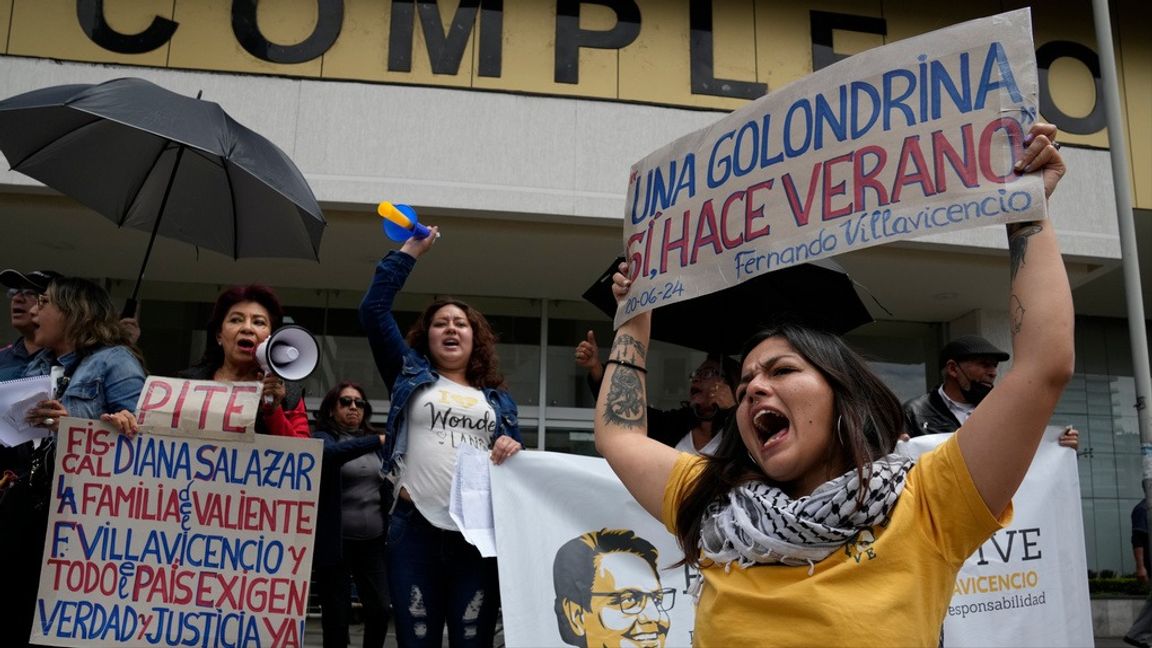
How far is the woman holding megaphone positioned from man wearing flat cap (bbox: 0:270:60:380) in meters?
0.68

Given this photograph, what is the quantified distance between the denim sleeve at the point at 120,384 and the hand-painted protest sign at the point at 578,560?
1.50m

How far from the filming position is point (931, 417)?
5129mm

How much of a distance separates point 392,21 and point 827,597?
8.44m

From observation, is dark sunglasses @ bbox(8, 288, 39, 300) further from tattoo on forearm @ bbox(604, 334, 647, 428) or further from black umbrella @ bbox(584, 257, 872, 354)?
tattoo on forearm @ bbox(604, 334, 647, 428)

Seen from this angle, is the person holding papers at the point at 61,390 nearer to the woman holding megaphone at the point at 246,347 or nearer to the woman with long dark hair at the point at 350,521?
the woman holding megaphone at the point at 246,347

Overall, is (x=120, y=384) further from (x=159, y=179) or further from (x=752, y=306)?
(x=752, y=306)

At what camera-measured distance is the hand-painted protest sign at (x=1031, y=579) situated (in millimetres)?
4555

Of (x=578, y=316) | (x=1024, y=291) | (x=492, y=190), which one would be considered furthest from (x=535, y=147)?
(x=1024, y=291)

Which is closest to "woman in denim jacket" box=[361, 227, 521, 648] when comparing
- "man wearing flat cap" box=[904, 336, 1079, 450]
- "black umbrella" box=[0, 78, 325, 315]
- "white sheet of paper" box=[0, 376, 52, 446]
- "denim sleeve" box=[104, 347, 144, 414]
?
"black umbrella" box=[0, 78, 325, 315]

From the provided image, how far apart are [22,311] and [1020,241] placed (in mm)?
3978

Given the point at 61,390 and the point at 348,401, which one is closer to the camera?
the point at 61,390

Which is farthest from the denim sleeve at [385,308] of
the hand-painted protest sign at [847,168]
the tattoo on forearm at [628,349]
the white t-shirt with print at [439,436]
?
the tattoo on forearm at [628,349]

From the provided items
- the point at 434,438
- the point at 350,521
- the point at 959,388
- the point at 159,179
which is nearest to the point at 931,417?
the point at 959,388

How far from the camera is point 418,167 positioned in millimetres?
8711
